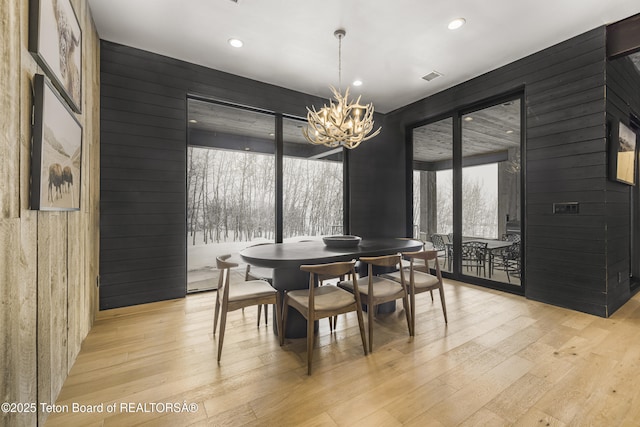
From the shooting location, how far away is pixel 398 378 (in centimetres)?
192

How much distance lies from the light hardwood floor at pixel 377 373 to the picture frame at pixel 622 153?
1.57m

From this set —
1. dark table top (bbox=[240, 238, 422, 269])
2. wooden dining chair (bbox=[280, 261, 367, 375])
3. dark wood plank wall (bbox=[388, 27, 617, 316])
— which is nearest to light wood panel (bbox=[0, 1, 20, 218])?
dark table top (bbox=[240, 238, 422, 269])

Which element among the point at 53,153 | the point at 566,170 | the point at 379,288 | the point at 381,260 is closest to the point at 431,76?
the point at 566,170

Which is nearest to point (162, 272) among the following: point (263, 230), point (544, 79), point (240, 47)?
point (263, 230)

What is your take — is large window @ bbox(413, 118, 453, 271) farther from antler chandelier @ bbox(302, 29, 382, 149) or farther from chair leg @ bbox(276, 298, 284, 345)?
chair leg @ bbox(276, 298, 284, 345)

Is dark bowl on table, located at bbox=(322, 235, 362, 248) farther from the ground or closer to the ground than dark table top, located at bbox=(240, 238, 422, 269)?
farther from the ground

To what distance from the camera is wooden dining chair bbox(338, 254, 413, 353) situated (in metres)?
2.31

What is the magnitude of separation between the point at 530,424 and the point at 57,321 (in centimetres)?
278

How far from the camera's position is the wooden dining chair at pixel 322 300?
2.02 m

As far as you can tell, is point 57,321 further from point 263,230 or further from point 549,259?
point 549,259

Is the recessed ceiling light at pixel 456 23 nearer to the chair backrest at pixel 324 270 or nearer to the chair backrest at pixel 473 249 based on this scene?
the chair backrest at pixel 324 270

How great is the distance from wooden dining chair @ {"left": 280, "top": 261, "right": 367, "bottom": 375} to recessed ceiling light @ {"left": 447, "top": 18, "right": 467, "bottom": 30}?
8.81 ft

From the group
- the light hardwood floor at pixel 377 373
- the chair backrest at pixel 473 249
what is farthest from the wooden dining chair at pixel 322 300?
the chair backrest at pixel 473 249

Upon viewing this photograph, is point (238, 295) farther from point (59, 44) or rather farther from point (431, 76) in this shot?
point (431, 76)
